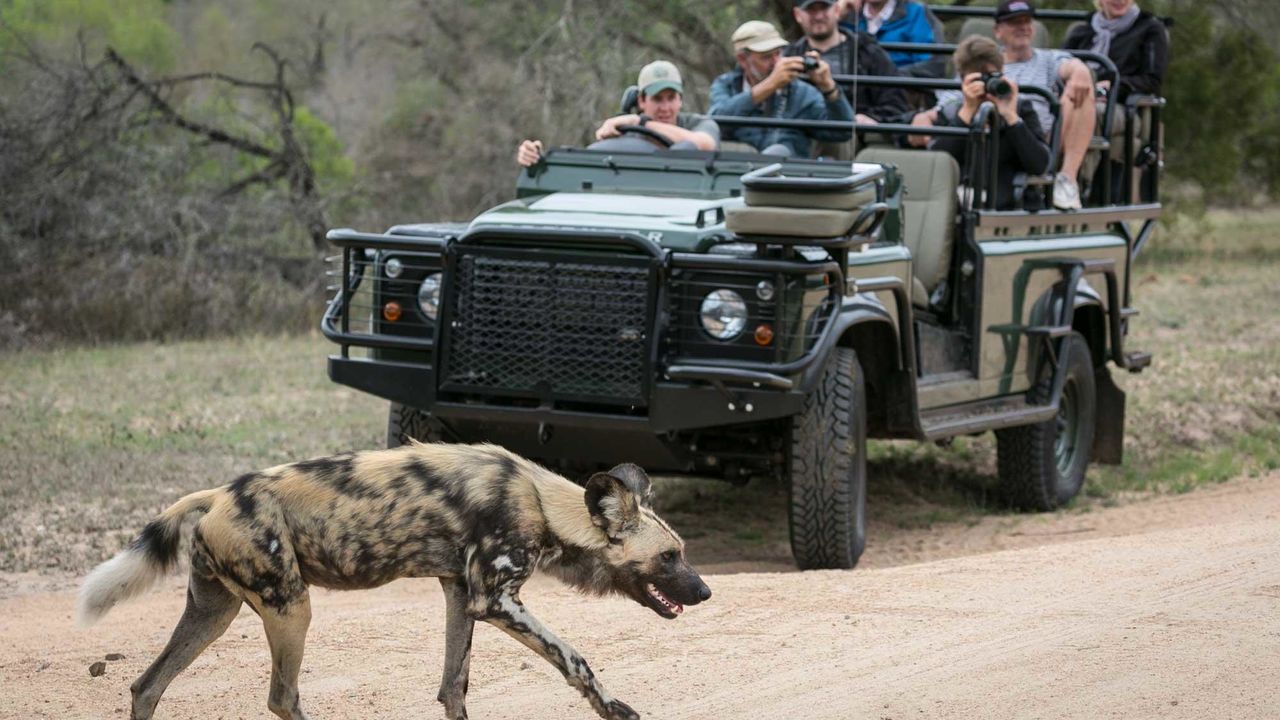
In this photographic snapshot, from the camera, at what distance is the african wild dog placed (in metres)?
4.59

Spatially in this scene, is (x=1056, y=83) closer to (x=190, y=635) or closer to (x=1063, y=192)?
(x=1063, y=192)

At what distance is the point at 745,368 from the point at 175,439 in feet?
15.2

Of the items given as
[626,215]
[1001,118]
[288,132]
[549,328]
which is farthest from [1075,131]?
[288,132]

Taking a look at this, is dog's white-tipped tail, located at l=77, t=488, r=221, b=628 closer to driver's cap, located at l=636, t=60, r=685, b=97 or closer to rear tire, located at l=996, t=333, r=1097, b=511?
driver's cap, located at l=636, t=60, r=685, b=97

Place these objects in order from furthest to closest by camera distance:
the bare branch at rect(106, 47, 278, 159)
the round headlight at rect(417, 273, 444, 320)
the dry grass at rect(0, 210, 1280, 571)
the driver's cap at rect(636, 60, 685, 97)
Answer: the bare branch at rect(106, 47, 278, 159) < the driver's cap at rect(636, 60, 685, 97) < the dry grass at rect(0, 210, 1280, 571) < the round headlight at rect(417, 273, 444, 320)

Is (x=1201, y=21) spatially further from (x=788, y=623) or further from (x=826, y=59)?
(x=788, y=623)

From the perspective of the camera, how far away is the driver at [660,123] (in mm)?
8492

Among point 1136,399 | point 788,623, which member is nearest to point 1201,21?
point 1136,399

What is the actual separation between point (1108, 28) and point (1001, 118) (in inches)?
101

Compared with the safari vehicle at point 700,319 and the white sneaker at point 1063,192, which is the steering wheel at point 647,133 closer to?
the safari vehicle at point 700,319

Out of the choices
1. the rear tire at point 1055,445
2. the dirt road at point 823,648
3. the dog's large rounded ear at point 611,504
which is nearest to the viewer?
the dog's large rounded ear at point 611,504

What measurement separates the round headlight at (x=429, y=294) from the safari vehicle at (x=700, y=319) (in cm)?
1

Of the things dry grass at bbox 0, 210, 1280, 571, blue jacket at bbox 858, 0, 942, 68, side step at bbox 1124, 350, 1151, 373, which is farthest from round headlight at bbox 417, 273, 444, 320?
blue jacket at bbox 858, 0, 942, 68

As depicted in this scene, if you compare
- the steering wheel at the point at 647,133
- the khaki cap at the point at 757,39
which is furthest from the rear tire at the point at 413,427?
the khaki cap at the point at 757,39
